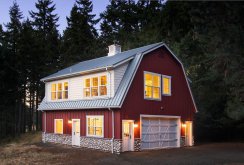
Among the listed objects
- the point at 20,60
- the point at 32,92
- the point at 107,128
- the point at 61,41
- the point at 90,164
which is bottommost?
the point at 90,164

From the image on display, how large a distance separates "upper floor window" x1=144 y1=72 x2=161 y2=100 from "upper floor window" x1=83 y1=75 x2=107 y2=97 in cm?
292

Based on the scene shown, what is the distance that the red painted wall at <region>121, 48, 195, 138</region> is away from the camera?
20.4 m

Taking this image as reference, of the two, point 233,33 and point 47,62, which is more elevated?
point 47,62

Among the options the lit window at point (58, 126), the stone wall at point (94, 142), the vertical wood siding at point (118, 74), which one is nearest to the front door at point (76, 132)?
the stone wall at point (94, 142)

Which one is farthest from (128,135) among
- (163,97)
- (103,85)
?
(163,97)

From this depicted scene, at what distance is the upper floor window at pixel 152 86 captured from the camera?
21.8m

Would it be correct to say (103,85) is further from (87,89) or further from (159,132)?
(159,132)

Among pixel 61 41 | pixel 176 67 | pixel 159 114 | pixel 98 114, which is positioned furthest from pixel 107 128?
pixel 61 41

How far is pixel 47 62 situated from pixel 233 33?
38.2 m

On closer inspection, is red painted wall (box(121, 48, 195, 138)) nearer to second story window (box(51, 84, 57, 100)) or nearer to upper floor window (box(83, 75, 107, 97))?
upper floor window (box(83, 75, 107, 97))

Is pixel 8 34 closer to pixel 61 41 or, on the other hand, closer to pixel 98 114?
pixel 61 41

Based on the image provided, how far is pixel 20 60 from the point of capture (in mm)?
39594

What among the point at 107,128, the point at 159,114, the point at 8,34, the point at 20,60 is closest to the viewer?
the point at 107,128

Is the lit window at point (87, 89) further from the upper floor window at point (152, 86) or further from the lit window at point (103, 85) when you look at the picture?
the upper floor window at point (152, 86)
